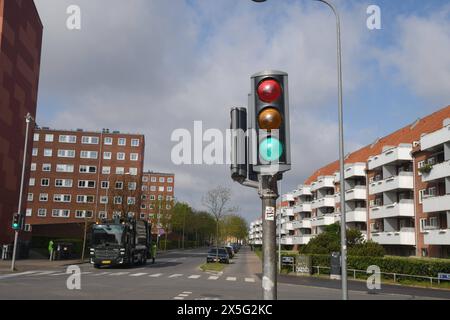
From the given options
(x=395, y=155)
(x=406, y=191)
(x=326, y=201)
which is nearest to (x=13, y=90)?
(x=395, y=155)

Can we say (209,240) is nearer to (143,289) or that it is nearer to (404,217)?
(404,217)

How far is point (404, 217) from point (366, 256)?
17415 millimetres

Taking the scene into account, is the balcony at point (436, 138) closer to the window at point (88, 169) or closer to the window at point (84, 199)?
the window at point (84, 199)

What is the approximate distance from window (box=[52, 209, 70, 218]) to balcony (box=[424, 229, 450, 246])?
70.7m

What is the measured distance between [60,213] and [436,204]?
239 feet

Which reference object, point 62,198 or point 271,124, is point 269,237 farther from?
point 62,198

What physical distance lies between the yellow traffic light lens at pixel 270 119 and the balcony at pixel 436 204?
35.0 m

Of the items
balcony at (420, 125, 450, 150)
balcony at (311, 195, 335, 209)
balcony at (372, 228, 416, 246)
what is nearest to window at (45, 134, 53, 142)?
balcony at (311, 195, 335, 209)

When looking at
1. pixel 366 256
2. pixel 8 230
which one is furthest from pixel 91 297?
pixel 8 230

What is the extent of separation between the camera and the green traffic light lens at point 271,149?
4.49 m

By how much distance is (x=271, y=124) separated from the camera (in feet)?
14.8

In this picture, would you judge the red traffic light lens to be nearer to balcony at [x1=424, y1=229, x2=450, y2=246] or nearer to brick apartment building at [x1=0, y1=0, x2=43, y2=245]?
balcony at [x1=424, y1=229, x2=450, y2=246]

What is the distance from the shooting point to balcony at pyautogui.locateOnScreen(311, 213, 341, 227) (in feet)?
211

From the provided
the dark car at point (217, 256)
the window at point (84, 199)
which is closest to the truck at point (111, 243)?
the dark car at point (217, 256)
